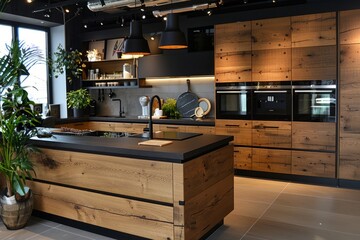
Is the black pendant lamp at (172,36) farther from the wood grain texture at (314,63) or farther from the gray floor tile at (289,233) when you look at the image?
the wood grain texture at (314,63)

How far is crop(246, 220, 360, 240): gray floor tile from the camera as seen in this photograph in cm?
336

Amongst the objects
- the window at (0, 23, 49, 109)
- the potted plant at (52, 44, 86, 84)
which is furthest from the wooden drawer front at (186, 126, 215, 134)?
the window at (0, 23, 49, 109)

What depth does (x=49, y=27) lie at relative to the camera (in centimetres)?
753

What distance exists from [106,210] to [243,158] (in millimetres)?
2966

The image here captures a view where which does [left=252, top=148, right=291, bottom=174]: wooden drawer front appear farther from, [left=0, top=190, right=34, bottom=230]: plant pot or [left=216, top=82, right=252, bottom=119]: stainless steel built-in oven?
[left=0, top=190, right=34, bottom=230]: plant pot

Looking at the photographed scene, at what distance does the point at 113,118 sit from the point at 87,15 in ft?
8.28

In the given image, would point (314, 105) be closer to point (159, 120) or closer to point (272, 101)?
point (272, 101)

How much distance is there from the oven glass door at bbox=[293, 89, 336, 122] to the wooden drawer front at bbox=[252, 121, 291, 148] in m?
0.24

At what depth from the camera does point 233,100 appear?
5.73m

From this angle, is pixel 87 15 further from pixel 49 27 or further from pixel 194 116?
pixel 194 116

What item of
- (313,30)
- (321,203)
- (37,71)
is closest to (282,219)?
(321,203)

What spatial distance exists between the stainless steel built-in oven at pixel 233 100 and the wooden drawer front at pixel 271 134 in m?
0.26

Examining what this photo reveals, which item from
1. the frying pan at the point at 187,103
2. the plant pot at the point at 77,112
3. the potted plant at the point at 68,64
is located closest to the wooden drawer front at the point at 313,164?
the frying pan at the point at 187,103

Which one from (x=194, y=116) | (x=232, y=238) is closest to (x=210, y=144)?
(x=232, y=238)
